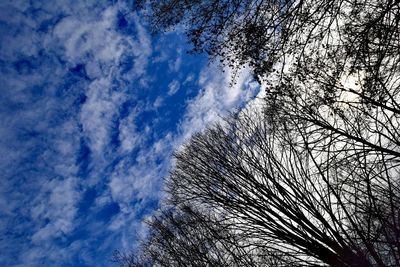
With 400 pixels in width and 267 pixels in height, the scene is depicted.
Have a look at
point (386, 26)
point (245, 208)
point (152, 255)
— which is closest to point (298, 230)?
point (245, 208)

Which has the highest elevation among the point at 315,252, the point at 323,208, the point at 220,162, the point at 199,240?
the point at 220,162

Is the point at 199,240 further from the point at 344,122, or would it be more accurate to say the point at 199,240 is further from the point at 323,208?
the point at 344,122

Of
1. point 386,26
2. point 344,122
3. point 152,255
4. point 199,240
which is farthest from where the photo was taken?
point 152,255

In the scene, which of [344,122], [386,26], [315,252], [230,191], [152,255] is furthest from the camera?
[152,255]

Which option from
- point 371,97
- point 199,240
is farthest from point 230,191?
point 371,97

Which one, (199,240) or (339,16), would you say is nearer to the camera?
(339,16)

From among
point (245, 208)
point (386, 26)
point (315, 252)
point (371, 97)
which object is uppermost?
point (245, 208)

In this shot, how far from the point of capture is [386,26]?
402cm

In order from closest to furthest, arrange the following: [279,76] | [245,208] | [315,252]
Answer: [279,76], [315,252], [245,208]

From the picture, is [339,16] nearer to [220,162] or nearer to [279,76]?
[279,76]

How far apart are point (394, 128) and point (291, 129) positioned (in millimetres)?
1636

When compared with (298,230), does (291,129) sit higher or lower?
higher

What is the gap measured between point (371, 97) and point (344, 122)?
682 millimetres

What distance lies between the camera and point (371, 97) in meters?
4.56
